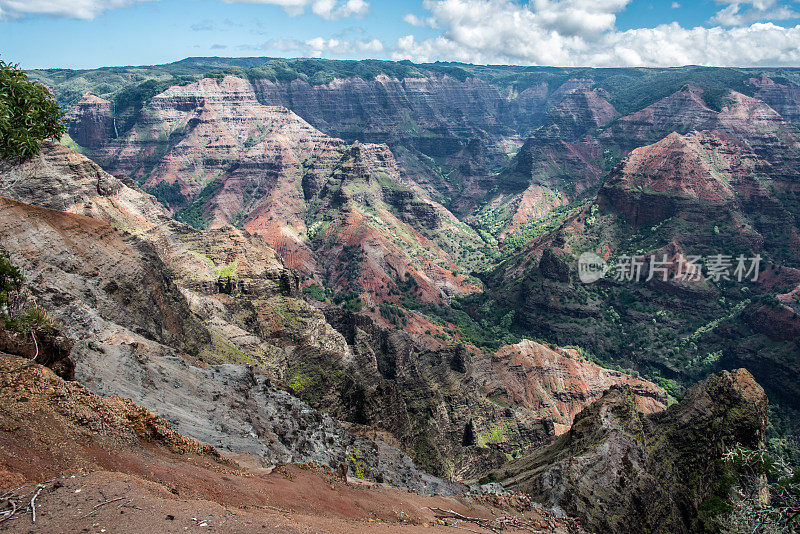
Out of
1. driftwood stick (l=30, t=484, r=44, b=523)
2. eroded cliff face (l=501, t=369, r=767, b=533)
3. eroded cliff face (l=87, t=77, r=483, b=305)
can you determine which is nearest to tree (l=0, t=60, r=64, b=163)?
driftwood stick (l=30, t=484, r=44, b=523)

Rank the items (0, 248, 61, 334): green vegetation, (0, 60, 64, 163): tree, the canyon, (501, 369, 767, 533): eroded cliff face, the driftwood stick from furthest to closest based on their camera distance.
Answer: (501, 369, 767, 533): eroded cliff face → (0, 60, 64, 163): tree → the canyon → (0, 248, 61, 334): green vegetation → the driftwood stick

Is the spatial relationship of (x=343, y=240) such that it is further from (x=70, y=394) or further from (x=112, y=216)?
(x=70, y=394)

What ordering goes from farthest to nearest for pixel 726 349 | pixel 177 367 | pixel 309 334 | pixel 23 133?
pixel 726 349 < pixel 309 334 < pixel 177 367 < pixel 23 133

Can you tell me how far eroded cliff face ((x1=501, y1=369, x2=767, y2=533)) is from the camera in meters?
32.0

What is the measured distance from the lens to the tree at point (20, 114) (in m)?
26.0

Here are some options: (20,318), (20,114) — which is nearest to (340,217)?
(20,114)

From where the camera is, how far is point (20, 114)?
27.2 m

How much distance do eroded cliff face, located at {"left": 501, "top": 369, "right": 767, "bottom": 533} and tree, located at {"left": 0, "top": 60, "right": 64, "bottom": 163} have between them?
36.2 meters

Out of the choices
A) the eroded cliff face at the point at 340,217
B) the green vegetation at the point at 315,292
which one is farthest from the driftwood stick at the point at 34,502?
the eroded cliff face at the point at 340,217

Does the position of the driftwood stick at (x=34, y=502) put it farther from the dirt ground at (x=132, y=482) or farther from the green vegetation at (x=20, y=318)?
the green vegetation at (x=20, y=318)

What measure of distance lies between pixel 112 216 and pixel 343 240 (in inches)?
3275

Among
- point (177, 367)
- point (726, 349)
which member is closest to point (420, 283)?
point (726, 349)

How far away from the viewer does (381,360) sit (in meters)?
71.8

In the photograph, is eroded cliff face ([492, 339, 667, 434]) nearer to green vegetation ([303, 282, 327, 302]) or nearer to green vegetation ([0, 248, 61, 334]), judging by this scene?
green vegetation ([303, 282, 327, 302])
